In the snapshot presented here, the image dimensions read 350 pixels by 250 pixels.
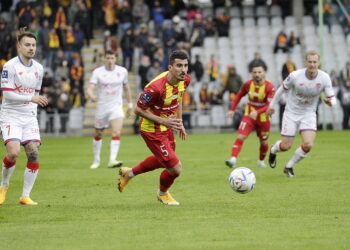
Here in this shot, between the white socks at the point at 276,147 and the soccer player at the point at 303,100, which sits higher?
the soccer player at the point at 303,100

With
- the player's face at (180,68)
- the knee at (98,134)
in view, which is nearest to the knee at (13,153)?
the player's face at (180,68)

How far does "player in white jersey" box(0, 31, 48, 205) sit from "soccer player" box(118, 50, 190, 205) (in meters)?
1.51

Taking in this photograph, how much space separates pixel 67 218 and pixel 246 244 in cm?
284

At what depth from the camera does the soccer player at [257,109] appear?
17.5 meters

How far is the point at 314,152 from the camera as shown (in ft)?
70.8

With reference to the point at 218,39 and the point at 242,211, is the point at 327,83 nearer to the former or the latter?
the point at 242,211

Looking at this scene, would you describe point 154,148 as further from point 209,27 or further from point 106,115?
point 209,27

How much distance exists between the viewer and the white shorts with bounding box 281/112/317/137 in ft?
50.6

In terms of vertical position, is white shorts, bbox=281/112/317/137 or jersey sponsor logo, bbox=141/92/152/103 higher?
jersey sponsor logo, bbox=141/92/152/103

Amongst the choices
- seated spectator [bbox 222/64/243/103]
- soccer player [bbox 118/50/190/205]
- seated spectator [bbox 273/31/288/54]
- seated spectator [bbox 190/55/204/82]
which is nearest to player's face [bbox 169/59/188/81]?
soccer player [bbox 118/50/190/205]

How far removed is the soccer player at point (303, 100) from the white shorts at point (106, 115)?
12.9 feet

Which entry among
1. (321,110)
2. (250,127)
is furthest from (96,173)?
(321,110)

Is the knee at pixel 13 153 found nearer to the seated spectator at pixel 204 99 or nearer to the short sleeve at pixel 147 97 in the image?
the short sleeve at pixel 147 97

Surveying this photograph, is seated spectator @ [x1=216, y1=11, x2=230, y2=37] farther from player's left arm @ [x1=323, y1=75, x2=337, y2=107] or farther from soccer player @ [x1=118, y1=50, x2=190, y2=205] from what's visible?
soccer player @ [x1=118, y1=50, x2=190, y2=205]
